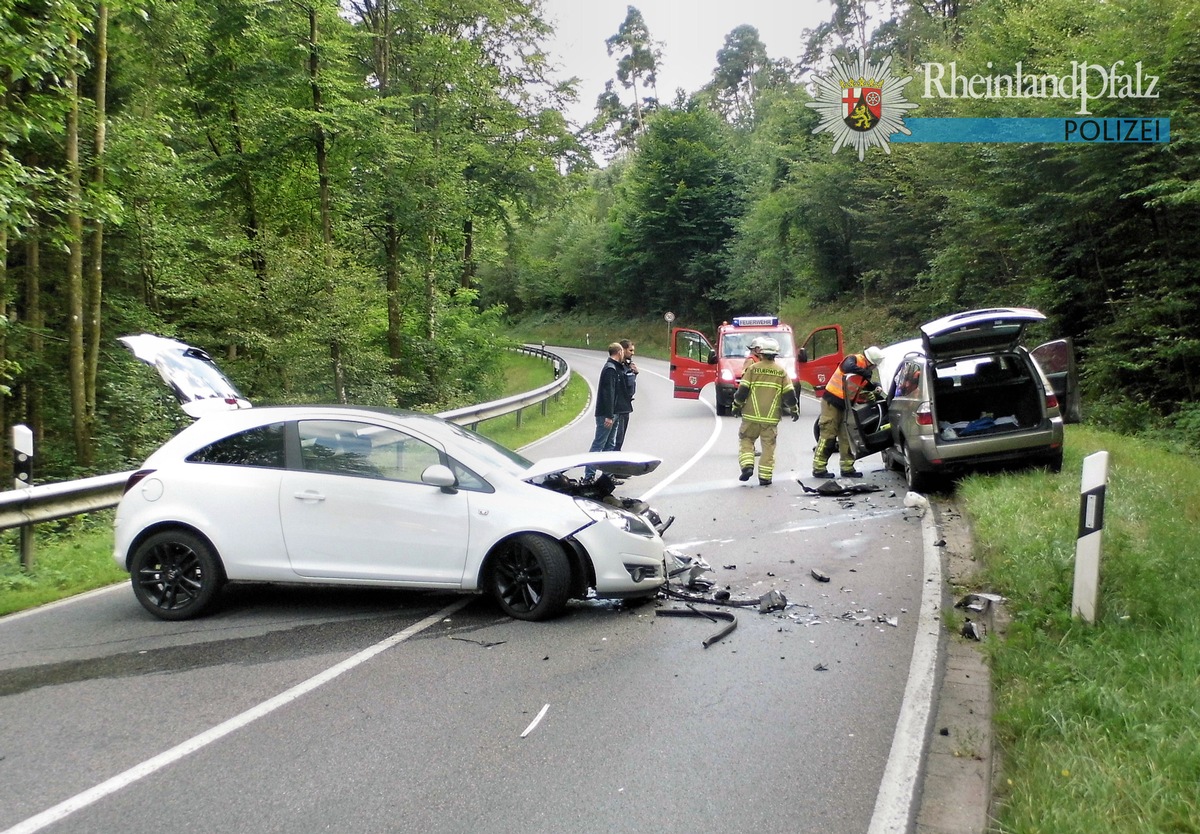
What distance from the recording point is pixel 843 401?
1209 cm

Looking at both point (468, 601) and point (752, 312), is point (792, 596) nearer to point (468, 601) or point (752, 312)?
point (468, 601)

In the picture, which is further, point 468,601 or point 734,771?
point 468,601

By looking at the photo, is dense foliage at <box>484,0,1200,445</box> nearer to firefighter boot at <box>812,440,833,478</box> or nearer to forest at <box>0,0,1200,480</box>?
forest at <box>0,0,1200,480</box>

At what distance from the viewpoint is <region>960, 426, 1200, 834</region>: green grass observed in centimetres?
337

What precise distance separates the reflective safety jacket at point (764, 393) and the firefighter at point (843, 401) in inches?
21.0

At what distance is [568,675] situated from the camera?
5152 millimetres

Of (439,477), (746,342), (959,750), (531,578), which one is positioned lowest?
(959,750)

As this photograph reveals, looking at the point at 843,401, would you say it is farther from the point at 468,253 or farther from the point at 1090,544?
the point at 468,253

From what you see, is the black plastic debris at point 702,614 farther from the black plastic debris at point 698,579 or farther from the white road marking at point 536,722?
the white road marking at point 536,722

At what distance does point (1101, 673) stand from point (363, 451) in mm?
4766

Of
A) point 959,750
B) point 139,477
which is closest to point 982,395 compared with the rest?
point 959,750

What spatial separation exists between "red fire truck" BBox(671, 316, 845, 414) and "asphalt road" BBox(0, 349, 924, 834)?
14.1 metres

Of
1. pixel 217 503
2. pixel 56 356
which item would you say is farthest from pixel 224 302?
pixel 217 503

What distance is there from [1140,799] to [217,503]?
5678 millimetres
